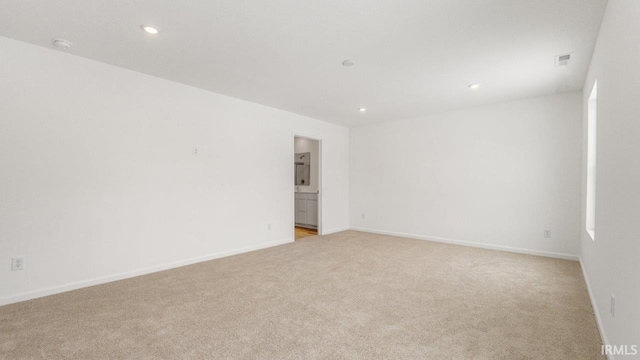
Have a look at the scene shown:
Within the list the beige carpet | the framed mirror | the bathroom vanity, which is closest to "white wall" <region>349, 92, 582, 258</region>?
the beige carpet

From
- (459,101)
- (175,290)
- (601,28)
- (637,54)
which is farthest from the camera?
(459,101)

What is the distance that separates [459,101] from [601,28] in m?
2.33

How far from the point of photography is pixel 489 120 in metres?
4.91

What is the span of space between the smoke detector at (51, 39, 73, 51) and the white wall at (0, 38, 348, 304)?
202mm

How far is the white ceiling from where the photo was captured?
219 centimetres

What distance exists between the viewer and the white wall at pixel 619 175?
1410 mm

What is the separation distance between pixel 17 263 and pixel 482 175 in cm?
624

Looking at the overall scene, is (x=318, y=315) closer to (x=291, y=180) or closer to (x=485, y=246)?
(x=291, y=180)

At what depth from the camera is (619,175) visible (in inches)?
67.0

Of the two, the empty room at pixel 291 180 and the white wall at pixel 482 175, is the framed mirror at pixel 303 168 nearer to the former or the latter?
the white wall at pixel 482 175

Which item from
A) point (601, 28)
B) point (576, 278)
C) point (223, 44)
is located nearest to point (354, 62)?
point (223, 44)

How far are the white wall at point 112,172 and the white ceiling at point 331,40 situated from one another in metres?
0.35

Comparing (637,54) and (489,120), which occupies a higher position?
(489,120)

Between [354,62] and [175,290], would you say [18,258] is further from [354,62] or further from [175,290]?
[354,62]
